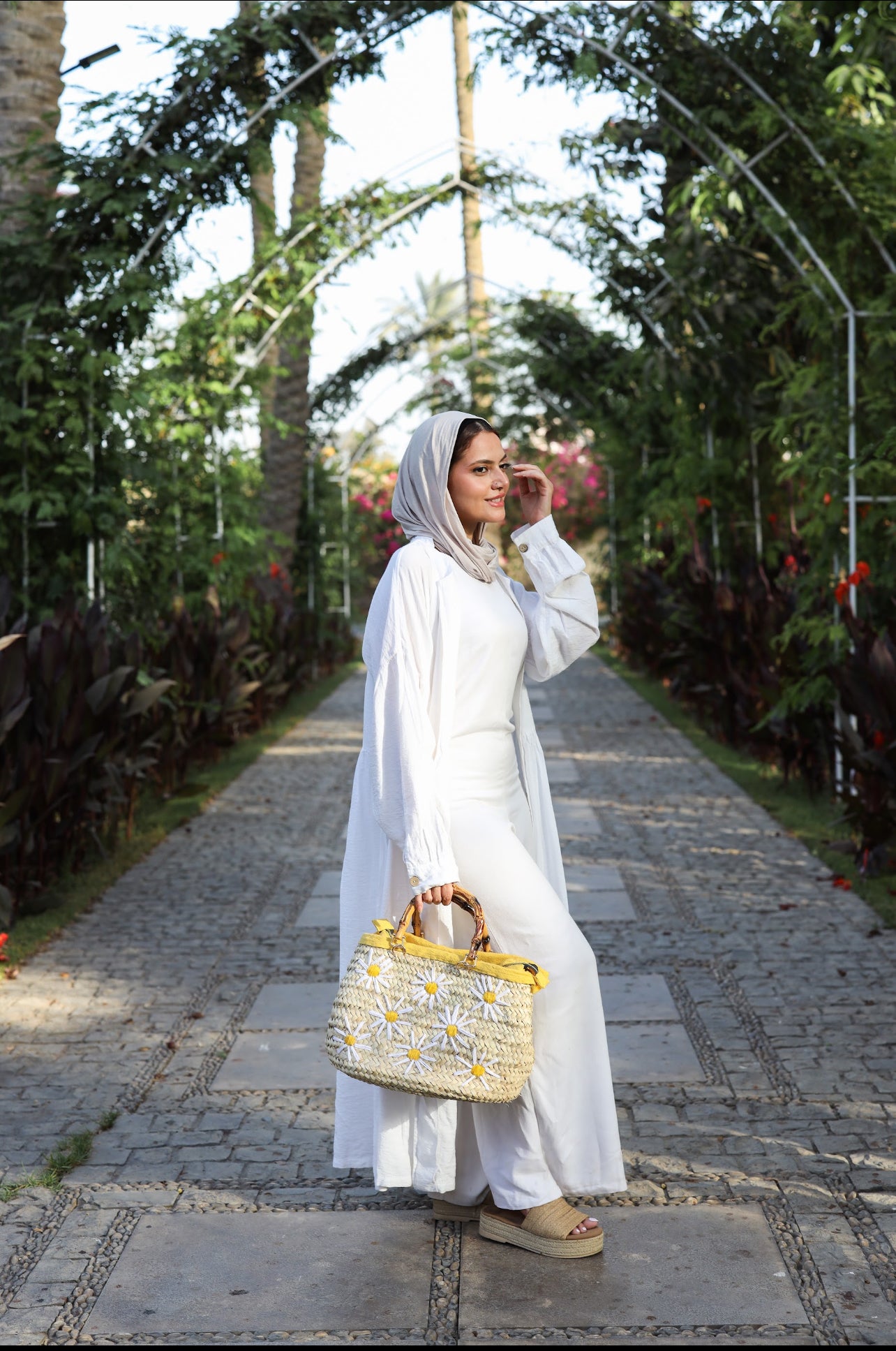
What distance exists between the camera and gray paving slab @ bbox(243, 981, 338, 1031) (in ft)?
15.6

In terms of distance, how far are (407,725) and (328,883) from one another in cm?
392

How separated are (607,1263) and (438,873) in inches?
34.5

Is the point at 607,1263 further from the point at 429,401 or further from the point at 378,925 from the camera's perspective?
the point at 429,401

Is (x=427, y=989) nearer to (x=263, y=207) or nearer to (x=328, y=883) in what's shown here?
(x=328, y=883)

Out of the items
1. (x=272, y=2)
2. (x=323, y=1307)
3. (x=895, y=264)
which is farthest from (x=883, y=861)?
(x=272, y=2)


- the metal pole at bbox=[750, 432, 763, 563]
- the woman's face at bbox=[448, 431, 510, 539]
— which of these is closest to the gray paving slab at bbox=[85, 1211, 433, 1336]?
the woman's face at bbox=[448, 431, 510, 539]

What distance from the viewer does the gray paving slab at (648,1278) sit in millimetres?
2789

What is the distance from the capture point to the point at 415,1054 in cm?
289

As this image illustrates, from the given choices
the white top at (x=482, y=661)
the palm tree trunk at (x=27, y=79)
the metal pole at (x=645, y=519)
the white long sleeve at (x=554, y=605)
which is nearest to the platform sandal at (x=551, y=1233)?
the white top at (x=482, y=661)

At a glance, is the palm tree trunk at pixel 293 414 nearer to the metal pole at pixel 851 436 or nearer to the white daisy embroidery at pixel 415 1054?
the metal pole at pixel 851 436

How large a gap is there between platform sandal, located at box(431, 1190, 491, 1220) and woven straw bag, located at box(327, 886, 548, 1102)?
1.64 ft

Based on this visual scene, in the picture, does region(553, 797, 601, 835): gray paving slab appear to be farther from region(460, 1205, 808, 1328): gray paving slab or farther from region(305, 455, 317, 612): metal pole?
region(305, 455, 317, 612): metal pole

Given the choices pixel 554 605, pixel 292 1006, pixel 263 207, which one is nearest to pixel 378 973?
pixel 554 605

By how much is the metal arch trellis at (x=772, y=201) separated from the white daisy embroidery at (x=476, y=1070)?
15.5ft
